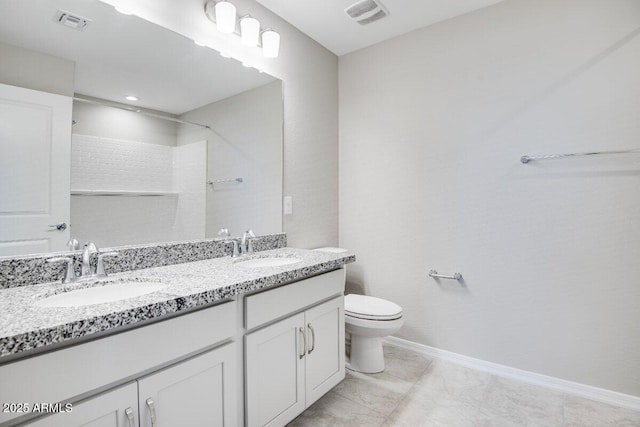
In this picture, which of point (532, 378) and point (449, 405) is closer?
point (449, 405)

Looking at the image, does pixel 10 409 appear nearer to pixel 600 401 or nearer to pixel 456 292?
pixel 456 292

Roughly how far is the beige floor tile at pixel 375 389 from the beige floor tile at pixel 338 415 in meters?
0.05

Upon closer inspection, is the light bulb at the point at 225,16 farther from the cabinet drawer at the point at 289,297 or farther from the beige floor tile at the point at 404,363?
the beige floor tile at the point at 404,363

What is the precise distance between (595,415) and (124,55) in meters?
2.90

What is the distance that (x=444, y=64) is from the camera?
7.34 ft

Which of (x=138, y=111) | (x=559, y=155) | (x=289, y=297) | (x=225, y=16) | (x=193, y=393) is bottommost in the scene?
(x=193, y=393)

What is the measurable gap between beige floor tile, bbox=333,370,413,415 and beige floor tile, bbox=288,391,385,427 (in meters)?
0.05

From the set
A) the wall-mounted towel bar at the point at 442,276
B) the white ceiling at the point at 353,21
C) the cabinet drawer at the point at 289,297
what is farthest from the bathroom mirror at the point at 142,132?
the wall-mounted towel bar at the point at 442,276

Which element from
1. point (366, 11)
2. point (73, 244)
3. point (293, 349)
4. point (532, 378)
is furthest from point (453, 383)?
point (366, 11)

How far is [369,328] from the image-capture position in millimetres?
1982

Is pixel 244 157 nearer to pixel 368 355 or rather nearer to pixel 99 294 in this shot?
pixel 99 294

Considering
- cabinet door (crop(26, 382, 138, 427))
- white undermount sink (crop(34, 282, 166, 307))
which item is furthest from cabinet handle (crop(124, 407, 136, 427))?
white undermount sink (crop(34, 282, 166, 307))

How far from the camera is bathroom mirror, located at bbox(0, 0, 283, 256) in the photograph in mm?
1232

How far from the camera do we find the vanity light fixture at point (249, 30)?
184 cm
